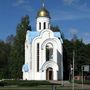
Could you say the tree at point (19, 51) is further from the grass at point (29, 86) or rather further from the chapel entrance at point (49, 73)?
the grass at point (29, 86)

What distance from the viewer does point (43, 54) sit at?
269ft

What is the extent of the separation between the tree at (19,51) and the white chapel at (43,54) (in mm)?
8932

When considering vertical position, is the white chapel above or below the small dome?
below

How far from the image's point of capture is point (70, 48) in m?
99.4

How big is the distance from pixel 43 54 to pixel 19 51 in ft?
54.3

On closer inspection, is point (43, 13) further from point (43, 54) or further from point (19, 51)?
point (19, 51)

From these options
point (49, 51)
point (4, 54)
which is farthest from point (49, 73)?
point (4, 54)

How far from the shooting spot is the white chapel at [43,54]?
269 ft

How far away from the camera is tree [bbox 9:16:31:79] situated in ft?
315

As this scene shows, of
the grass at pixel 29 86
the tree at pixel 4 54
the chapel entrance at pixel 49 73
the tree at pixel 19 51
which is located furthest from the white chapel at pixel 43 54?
the tree at pixel 4 54

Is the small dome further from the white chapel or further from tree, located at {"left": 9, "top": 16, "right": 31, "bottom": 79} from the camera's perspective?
tree, located at {"left": 9, "top": 16, "right": 31, "bottom": 79}

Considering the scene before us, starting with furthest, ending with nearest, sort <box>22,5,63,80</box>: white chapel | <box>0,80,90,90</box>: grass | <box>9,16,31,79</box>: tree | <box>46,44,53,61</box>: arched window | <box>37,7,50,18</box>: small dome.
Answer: <box>9,16,31,79</box>: tree < <box>37,7,50,18</box>: small dome < <box>46,44,53,61</box>: arched window < <box>22,5,63,80</box>: white chapel < <box>0,80,90,90</box>: grass

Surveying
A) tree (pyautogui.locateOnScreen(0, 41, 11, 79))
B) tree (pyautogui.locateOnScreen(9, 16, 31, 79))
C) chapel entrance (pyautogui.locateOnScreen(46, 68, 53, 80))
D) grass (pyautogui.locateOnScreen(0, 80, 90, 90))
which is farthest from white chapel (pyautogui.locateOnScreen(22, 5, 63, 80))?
tree (pyautogui.locateOnScreen(0, 41, 11, 79))

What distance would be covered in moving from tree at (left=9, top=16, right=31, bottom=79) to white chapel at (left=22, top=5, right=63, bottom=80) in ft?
29.3
